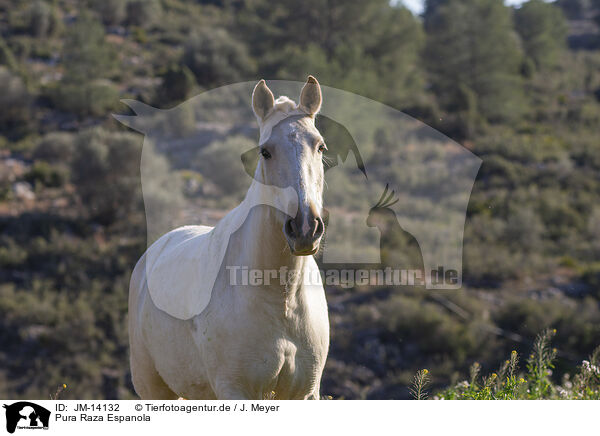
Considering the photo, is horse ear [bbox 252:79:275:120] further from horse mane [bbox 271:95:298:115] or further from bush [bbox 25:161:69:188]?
bush [bbox 25:161:69:188]

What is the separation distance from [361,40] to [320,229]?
29.7 m

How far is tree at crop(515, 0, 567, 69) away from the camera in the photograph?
38.2 m

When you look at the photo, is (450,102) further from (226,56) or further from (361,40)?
(226,56)

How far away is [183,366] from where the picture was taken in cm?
382

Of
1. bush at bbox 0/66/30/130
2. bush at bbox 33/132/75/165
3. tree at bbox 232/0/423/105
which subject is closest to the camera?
bush at bbox 33/132/75/165

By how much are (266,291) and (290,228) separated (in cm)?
51

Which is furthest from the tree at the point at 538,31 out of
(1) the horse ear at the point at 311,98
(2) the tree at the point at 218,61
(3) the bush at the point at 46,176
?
(1) the horse ear at the point at 311,98

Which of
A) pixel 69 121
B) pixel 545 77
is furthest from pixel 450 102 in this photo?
pixel 69 121

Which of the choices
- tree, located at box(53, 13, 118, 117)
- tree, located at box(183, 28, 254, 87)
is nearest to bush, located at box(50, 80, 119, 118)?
tree, located at box(53, 13, 118, 117)

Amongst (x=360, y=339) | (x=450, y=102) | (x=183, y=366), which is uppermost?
(x=450, y=102)

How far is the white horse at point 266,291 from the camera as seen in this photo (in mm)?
3162

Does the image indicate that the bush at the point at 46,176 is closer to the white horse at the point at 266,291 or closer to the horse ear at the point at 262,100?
the white horse at the point at 266,291

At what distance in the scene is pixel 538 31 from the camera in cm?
3912
